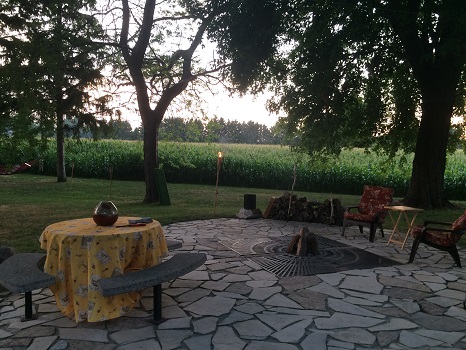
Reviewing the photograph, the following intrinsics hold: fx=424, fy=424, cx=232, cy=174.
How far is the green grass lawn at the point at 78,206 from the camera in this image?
27.5 ft

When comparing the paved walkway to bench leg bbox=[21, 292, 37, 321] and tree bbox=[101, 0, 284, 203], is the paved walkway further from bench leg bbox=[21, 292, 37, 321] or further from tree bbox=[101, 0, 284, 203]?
tree bbox=[101, 0, 284, 203]

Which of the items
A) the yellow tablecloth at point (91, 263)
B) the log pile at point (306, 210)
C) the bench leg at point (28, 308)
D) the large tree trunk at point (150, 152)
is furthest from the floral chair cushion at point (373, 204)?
the large tree trunk at point (150, 152)

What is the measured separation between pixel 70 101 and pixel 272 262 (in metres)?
12.5

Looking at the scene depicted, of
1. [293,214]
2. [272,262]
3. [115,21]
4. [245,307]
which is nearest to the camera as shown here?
[245,307]

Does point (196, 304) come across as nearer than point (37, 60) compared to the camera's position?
Yes

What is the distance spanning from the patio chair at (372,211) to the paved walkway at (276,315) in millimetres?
1519

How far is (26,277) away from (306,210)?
22.1ft

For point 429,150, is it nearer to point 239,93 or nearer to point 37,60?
point 239,93

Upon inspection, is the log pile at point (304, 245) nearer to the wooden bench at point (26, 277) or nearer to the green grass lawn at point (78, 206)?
the green grass lawn at point (78, 206)

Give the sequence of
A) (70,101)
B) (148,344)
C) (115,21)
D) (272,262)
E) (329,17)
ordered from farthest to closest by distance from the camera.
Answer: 1. (70,101)
2. (115,21)
3. (329,17)
4. (272,262)
5. (148,344)

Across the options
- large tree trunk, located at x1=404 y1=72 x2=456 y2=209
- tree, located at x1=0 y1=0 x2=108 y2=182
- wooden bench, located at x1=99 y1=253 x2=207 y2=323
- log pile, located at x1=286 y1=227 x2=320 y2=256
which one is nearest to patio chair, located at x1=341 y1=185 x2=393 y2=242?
log pile, located at x1=286 y1=227 x2=320 y2=256

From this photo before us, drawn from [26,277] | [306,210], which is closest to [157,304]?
[26,277]

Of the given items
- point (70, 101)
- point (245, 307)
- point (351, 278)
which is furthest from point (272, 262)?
point (70, 101)

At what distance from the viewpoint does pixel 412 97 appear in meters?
13.4
